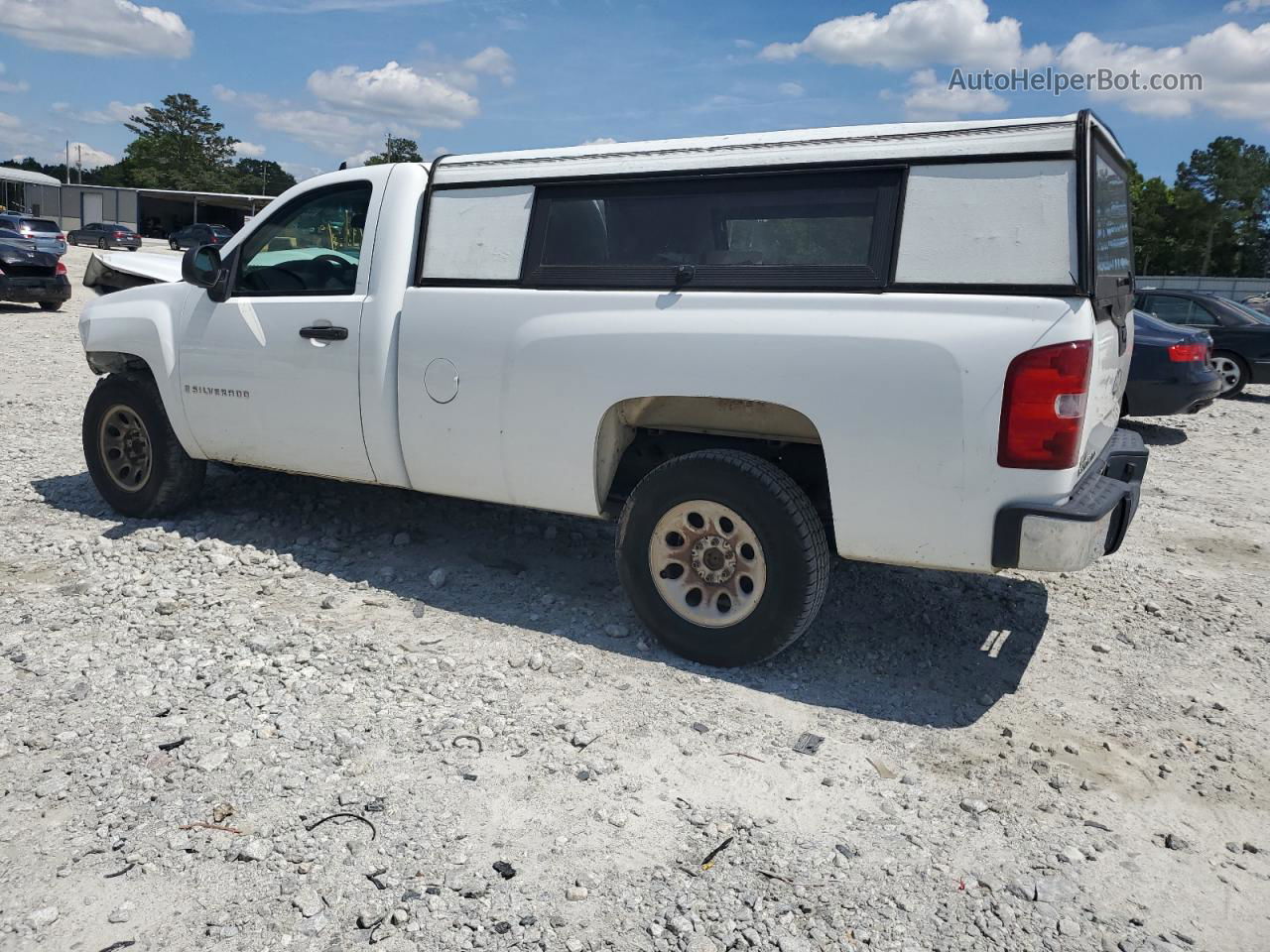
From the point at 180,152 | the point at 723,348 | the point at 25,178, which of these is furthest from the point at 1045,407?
the point at 180,152

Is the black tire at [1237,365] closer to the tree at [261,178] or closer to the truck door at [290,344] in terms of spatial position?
the truck door at [290,344]

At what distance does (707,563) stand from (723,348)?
3.03 ft

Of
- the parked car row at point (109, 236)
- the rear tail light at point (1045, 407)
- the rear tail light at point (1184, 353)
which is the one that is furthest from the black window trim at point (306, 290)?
the parked car row at point (109, 236)

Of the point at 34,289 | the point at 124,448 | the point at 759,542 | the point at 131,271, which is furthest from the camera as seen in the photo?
the point at 34,289

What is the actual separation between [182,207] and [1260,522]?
6566 cm

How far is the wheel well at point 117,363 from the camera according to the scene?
5.93m

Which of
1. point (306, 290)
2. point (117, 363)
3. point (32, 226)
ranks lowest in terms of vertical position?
point (117, 363)

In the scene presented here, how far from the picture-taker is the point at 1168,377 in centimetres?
1040

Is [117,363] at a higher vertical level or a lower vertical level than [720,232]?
lower

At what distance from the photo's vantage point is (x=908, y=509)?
3.75 m

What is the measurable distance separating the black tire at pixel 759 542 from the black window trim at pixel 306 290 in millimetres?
1920

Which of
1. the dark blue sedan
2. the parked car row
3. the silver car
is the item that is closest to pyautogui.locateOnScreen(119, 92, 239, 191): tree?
A: the parked car row

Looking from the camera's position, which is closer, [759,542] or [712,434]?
[759,542]

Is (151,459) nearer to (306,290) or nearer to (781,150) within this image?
(306,290)
